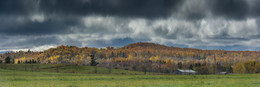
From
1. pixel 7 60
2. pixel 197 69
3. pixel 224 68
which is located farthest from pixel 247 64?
pixel 7 60

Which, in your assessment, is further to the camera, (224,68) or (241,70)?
(224,68)

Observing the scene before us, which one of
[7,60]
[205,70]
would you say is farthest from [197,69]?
[7,60]

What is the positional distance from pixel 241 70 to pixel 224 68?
2646 cm

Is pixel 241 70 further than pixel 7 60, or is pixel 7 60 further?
pixel 7 60

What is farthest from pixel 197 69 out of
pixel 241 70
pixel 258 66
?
pixel 258 66

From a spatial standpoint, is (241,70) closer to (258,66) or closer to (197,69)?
(258,66)

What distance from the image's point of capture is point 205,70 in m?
169

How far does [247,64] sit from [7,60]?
197057 mm

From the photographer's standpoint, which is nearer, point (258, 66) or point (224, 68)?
point (258, 66)

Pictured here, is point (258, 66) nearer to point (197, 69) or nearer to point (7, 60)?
point (197, 69)

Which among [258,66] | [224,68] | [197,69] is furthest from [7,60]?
[258,66]

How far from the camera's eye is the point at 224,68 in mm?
192625

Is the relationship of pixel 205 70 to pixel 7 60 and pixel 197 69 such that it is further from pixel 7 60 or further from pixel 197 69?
pixel 7 60

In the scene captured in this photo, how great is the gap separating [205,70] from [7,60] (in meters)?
165
